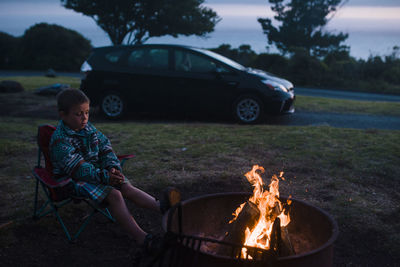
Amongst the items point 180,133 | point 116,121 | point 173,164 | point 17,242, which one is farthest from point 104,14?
point 17,242

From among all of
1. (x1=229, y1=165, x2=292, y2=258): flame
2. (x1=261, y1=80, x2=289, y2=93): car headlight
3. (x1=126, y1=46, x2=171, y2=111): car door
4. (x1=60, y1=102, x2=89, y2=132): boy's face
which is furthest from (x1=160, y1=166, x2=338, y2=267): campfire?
(x1=126, y1=46, x2=171, y2=111): car door

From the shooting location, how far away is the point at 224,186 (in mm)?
4289

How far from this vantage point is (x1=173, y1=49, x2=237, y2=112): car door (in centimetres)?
855

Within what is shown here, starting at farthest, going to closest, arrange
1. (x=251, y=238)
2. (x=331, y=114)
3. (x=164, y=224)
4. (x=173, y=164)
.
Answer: (x=331, y=114), (x=173, y=164), (x=251, y=238), (x=164, y=224)

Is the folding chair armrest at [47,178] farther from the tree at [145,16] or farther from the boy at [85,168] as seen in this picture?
the tree at [145,16]

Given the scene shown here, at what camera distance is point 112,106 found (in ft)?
29.6

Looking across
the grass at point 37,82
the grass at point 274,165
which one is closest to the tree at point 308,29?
the grass at point 37,82

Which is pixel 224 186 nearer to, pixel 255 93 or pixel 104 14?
pixel 255 93

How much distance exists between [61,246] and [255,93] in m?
6.20

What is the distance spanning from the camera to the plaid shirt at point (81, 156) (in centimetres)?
294

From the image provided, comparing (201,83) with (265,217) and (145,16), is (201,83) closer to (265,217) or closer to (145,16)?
(265,217)

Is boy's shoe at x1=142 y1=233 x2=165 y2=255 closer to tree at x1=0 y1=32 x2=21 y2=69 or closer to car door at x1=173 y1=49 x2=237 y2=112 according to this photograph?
car door at x1=173 y1=49 x2=237 y2=112

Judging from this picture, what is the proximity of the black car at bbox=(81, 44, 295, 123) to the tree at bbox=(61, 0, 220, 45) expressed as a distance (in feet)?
45.5

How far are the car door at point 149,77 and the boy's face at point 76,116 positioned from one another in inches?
229
